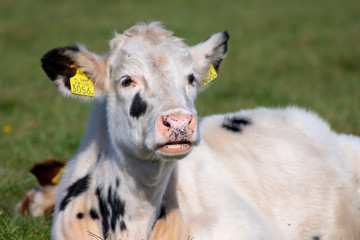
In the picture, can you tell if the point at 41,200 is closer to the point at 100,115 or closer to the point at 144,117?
the point at 100,115

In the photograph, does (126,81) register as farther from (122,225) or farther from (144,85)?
(122,225)

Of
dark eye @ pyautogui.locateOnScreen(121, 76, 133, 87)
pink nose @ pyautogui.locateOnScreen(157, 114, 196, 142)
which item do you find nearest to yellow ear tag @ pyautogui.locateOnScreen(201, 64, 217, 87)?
dark eye @ pyautogui.locateOnScreen(121, 76, 133, 87)

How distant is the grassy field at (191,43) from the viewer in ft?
27.1

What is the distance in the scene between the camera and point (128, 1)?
2628 cm

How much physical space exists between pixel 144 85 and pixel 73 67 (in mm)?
700

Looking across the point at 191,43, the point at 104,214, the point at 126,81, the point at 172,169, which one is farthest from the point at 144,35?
the point at 191,43

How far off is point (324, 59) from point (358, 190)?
9402 mm

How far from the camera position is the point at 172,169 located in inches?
181

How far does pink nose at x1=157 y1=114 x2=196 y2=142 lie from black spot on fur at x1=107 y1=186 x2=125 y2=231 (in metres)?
0.89

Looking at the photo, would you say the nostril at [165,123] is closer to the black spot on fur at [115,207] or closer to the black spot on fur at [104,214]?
the black spot on fur at [115,207]

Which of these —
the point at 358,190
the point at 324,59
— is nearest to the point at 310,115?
the point at 358,190

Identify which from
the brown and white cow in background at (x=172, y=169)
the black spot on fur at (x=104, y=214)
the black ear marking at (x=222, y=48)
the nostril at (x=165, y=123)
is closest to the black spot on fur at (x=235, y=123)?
the brown and white cow in background at (x=172, y=169)

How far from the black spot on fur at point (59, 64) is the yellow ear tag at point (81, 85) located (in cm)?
5

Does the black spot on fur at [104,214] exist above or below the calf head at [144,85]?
below
